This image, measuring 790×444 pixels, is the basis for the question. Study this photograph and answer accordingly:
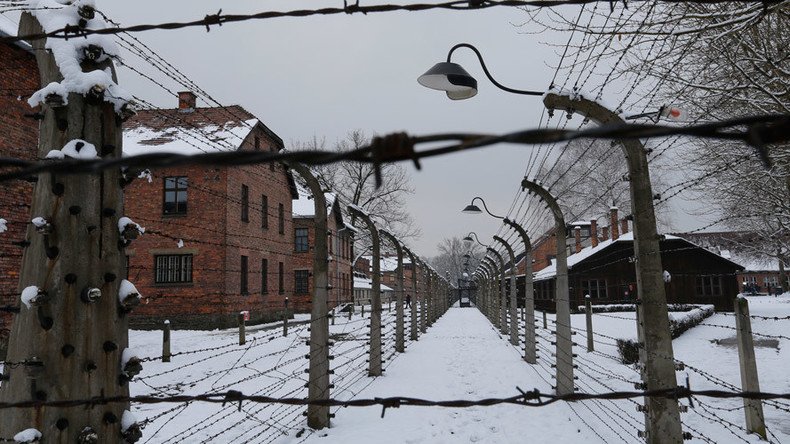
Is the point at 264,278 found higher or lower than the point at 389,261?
lower

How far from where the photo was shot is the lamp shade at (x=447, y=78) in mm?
6469

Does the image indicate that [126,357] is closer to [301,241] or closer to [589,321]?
[589,321]

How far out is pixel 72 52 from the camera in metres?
2.80

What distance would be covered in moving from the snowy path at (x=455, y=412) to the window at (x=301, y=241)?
22.7m

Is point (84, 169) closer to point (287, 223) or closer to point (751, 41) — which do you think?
point (751, 41)

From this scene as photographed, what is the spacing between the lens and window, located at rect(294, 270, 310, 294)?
117 feet

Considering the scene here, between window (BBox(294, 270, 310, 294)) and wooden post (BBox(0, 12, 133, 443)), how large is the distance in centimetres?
3318

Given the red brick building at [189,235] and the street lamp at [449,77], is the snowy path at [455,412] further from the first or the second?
the red brick building at [189,235]

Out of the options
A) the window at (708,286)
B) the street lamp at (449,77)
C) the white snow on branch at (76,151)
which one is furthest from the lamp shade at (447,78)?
the window at (708,286)

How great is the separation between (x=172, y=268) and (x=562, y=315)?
19106 millimetres

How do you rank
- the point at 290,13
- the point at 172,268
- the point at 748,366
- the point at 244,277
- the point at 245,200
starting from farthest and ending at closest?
1. the point at 245,200
2. the point at 244,277
3. the point at 172,268
4. the point at 748,366
5. the point at 290,13

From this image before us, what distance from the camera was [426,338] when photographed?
19.4m

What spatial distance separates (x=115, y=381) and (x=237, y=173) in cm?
2256

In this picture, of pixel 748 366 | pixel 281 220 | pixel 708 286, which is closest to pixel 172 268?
pixel 281 220
